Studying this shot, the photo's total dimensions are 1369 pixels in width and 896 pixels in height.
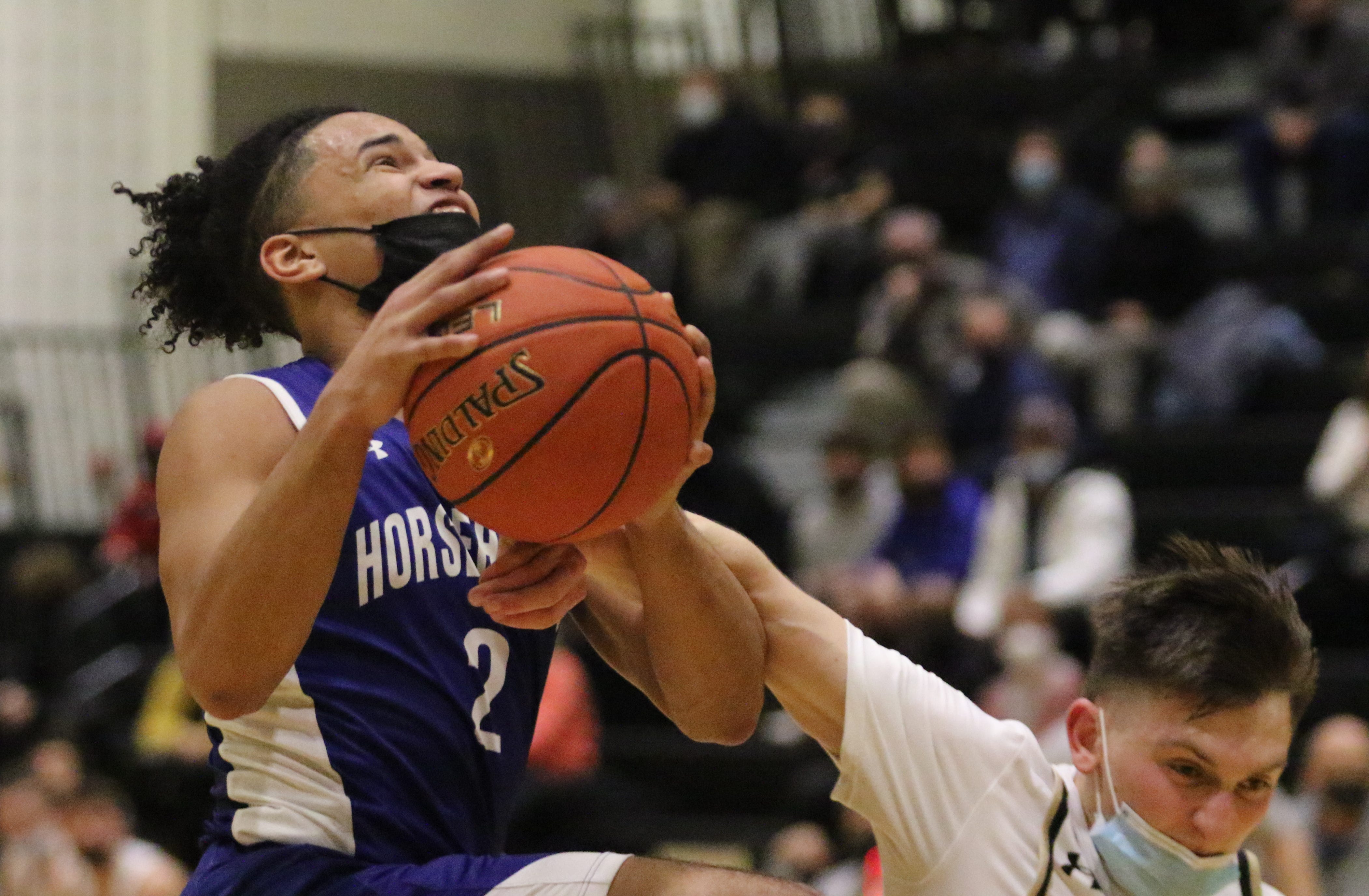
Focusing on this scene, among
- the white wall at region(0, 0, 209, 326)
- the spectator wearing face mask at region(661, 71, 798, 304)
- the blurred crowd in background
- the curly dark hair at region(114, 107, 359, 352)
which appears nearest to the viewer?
the curly dark hair at region(114, 107, 359, 352)

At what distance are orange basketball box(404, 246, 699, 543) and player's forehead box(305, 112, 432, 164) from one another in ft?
1.41

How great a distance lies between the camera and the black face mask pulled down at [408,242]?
7.75 feet

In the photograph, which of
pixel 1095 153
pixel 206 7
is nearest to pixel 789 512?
pixel 1095 153

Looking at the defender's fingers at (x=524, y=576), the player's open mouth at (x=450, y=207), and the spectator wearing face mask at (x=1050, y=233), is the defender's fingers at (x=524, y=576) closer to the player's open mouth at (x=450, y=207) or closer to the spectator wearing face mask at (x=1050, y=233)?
the player's open mouth at (x=450, y=207)

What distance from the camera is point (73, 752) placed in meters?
8.44

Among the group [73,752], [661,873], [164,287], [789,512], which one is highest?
[164,287]

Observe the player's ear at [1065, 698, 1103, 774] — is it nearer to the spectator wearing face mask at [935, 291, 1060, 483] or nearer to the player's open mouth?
the player's open mouth

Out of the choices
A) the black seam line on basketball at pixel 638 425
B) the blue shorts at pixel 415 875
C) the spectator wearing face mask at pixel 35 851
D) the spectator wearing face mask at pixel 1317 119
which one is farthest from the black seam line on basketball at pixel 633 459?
the spectator wearing face mask at pixel 1317 119

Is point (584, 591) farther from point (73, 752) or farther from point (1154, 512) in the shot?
point (73, 752)

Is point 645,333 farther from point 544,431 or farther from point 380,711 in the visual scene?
point 380,711

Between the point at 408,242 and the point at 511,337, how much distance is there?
344mm

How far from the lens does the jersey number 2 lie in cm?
250

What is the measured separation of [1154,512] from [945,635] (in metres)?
1.51

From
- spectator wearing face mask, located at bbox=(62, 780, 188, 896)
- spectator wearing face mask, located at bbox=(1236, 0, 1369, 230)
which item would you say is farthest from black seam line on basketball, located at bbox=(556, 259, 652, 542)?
spectator wearing face mask, located at bbox=(1236, 0, 1369, 230)
